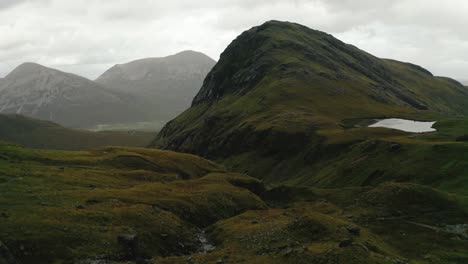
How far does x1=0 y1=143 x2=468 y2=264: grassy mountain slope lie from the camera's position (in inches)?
1828

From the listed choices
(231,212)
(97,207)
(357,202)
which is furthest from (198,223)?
(357,202)

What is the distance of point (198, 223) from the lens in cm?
7075

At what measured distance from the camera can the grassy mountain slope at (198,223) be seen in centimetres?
4644

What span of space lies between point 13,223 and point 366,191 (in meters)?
57.7

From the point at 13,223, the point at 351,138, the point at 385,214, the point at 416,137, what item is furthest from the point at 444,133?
the point at 13,223

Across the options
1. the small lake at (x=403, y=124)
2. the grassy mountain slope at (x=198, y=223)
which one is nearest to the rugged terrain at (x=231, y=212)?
the grassy mountain slope at (x=198, y=223)

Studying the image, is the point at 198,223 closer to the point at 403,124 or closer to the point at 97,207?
the point at 97,207

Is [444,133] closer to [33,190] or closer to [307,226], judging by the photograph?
[307,226]

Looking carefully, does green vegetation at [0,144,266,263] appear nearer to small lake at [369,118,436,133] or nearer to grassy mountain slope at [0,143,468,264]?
grassy mountain slope at [0,143,468,264]

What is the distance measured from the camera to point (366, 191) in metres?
81.4

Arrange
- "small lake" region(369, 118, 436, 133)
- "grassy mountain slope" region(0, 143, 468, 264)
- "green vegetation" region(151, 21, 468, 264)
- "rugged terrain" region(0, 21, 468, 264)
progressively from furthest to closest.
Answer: "small lake" region(369, 118, 436, 133) → "green vegetation" region(151, 21, 468, 264) → "rugged terrain" region(0, 21, 468, 264) → "grassy mountain slope" region(0, 143, 468, 264)

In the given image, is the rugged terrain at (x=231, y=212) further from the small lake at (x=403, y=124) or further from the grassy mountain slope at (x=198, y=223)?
the small lake at (x=403, y=124)

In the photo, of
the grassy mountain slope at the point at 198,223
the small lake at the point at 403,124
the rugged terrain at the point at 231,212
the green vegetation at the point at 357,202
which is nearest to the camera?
the grassy mountain slope at the point at 198,223

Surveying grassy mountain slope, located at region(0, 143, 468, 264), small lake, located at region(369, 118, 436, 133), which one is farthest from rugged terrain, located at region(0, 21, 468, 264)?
small lake, located at region(369, 118, 436, 133)
